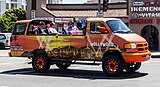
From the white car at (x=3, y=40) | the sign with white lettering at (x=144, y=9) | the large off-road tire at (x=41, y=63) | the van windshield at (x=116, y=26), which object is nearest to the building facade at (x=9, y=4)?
the white car at (x=3, y=40)

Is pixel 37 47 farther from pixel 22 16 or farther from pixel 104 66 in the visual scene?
pixel 22 16

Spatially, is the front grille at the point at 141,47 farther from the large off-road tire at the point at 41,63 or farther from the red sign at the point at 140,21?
the red sign at the point at 140,21

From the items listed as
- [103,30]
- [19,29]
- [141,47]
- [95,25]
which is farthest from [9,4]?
[141,47]

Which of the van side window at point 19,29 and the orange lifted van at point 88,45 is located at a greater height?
the van side window at point 19,29

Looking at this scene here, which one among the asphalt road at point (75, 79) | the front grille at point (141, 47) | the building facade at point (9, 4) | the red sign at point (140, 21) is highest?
the building facade at point (9, 4)

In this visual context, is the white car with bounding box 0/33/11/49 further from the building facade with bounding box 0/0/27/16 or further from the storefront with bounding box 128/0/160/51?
the building facade with bounding box 0/0/27/16

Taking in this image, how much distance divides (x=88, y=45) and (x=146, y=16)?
68.1 ft

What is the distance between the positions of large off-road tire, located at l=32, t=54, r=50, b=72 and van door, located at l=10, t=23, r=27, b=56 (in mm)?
796

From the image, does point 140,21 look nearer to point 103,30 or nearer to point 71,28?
point 71,28

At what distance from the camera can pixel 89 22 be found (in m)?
14.8

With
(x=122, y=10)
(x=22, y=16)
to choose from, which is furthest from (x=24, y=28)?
(x=22, y=16)

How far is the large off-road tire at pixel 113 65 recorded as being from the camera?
46.4ft

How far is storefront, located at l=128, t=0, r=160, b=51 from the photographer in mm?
34188

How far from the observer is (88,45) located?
14.7m
